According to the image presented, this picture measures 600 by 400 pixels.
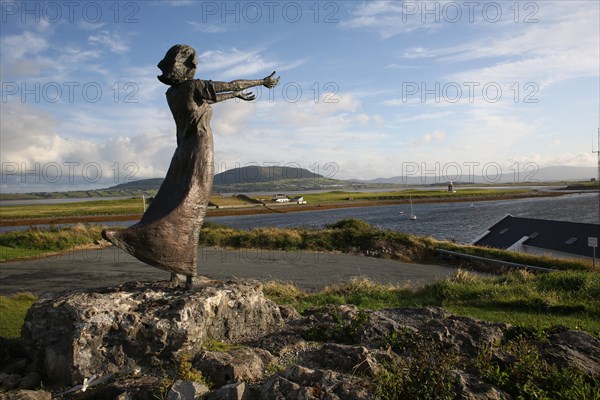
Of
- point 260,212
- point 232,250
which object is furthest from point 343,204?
point 232,250

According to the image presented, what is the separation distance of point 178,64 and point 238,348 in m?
4.59

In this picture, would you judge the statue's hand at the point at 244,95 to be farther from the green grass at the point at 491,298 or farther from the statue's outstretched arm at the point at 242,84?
the green grass at the point at 491,298

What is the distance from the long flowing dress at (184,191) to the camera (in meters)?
7.00

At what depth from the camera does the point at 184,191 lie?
7352 millimetres

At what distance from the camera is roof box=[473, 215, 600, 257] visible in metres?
25.1

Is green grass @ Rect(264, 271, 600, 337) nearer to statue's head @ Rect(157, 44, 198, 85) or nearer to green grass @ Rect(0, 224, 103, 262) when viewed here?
statue's head @ Rect(157, 44, 198, 85)

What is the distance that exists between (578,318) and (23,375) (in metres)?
10.9

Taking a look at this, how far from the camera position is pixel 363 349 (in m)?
5.64

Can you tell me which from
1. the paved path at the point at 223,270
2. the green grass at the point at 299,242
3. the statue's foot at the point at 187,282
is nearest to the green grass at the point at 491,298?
the paved path at the point at 223,270

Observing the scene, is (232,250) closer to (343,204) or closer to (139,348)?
(139,348)

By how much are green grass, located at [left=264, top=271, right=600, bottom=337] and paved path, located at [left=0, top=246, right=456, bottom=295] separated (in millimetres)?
3411

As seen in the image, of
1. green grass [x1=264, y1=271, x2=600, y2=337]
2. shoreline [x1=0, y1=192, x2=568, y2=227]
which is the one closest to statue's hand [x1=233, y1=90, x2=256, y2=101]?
green grass [x1=264, y1=271, x2=600, y2=337]

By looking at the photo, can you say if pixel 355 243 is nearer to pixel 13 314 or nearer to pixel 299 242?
pixel 299 242

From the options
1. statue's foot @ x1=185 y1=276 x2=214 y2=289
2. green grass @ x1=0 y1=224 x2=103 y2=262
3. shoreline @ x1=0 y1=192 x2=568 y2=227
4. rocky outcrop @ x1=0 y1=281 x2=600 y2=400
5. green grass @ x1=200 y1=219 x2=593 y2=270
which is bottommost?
shoreline @ x1=0 y1=192 x2=568 y2=227
